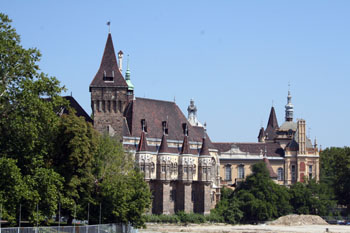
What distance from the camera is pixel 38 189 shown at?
7006 cm

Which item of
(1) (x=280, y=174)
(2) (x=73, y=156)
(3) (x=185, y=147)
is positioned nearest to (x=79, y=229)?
(2) (x=73, y=156)

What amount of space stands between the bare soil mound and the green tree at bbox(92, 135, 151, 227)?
1693 inches

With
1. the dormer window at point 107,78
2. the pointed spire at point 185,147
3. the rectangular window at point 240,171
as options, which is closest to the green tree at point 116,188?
the dormer window at point 107,78

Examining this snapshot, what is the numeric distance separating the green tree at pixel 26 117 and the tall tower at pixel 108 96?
47566 mm

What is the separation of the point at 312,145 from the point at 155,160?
54.8 m

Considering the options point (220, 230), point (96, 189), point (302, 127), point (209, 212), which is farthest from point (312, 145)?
point (96, 189)

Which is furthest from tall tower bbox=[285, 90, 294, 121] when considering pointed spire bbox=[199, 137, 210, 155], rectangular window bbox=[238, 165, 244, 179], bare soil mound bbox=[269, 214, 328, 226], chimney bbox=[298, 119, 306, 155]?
pointed spire bbox=[199, 137, 210, 155]

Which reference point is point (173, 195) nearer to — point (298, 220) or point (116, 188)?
point (298, 220)

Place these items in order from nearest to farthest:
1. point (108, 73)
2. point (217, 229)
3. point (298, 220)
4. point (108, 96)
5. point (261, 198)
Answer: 1. point (217, 229)
2. point (108, 73)
3. point (108, 96)
4. point (298, 220)
5. point (261, 198)

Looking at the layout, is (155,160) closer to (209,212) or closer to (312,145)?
(209,212)

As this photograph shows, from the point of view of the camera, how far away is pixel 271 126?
636ft

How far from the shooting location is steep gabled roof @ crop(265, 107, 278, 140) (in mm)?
191375

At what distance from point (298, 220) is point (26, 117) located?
7376 cm

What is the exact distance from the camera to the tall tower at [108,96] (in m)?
120
